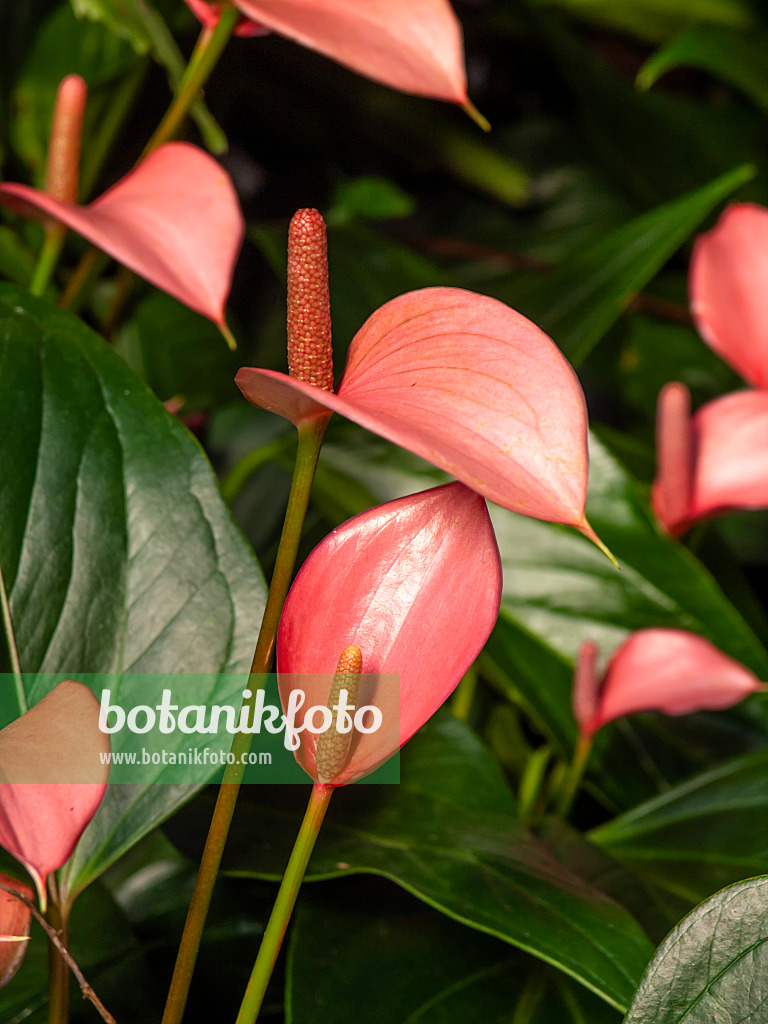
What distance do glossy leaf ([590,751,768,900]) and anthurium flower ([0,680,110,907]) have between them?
0.29 meters

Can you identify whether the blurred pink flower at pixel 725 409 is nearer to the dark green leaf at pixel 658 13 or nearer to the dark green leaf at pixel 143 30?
the dark green leaf at pixel 143 30

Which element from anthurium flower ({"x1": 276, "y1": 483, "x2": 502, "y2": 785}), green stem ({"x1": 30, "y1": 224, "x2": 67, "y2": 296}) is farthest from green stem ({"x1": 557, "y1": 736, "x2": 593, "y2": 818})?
green stem ({"x1": 30, "y1": 224, "x2": 67, "y2": 296})

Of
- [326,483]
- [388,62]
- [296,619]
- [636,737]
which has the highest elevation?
[388,62]

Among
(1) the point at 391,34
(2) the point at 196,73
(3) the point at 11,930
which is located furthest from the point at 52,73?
(3) the point at 11,930

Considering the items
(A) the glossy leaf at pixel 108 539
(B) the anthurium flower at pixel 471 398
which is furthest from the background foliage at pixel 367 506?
(B) the anthurium flower at pixel 471 398

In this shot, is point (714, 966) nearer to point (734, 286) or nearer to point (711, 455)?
point (711, 455)

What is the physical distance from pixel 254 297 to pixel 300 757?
2.28 ft

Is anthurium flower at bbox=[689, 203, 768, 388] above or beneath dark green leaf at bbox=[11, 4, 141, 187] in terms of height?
beneath

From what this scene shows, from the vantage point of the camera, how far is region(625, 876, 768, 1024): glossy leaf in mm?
234

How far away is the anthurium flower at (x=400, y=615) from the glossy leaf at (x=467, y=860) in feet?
0.27

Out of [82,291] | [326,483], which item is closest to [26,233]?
[82,291]

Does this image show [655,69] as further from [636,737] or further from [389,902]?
[389,902]

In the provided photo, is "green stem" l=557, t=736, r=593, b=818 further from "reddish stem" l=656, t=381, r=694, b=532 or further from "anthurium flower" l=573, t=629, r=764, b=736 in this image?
"reddish stem" l=656, t=381, r=694, b=532

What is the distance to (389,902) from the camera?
36cm
